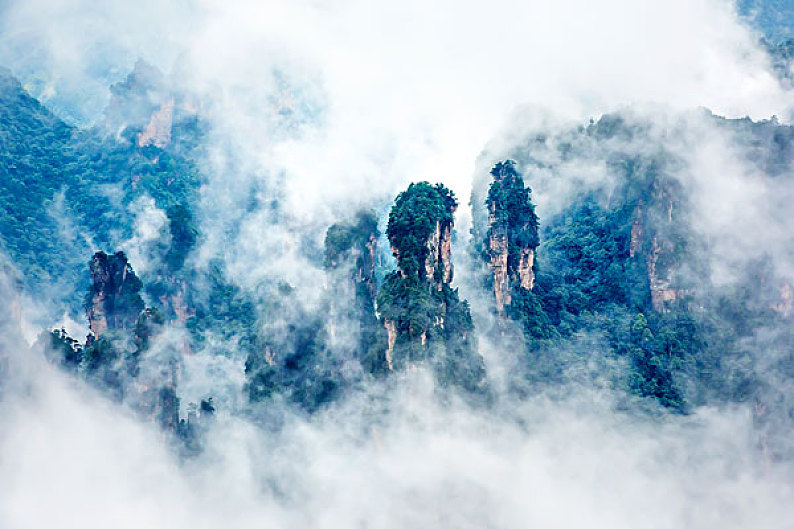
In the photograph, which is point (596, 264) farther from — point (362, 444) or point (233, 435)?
point (233, 435)

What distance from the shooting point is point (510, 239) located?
8212cm

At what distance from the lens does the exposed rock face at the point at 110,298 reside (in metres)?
80.3

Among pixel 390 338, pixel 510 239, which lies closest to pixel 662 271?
pixel 510 239

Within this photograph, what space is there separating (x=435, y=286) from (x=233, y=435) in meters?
15.1

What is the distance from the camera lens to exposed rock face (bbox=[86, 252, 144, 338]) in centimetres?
8031

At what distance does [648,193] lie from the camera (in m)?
82.9

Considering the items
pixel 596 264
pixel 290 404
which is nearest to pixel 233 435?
pixel 290 404

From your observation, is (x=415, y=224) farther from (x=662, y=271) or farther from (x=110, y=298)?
(x=110, y=298)

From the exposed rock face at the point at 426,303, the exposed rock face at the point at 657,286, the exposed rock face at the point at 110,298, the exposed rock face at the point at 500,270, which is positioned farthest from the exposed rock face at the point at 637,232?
the exposed rock face at the point at 110,298

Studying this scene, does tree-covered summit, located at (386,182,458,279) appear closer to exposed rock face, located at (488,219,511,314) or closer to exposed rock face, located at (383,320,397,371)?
exposed rock face, located at (383,320,397,371)

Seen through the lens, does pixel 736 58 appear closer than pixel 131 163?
Yes

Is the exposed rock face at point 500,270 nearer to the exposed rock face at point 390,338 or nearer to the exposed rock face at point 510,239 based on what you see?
the exposed rock face at point 510,239

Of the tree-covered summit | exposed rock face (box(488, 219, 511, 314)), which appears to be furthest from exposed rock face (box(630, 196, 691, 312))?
the tree-covered summit

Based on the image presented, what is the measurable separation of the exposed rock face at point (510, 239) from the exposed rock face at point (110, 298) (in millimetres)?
22831
